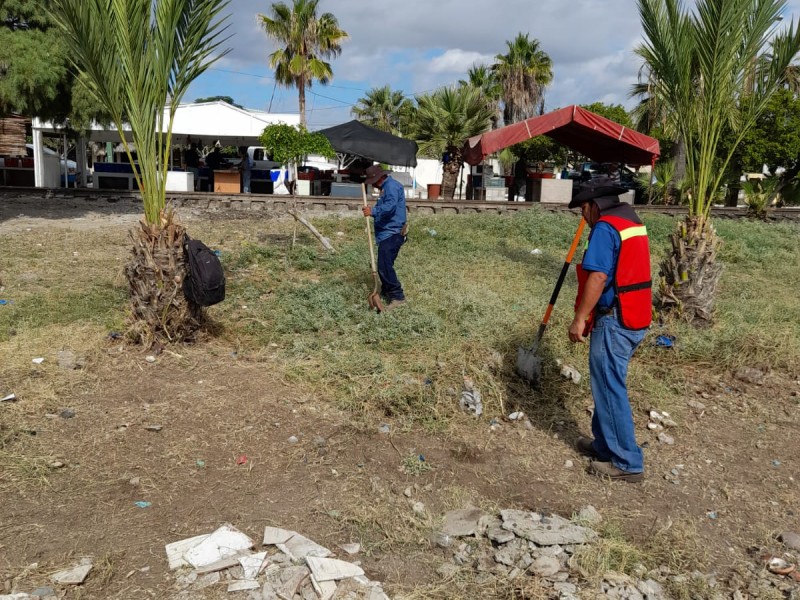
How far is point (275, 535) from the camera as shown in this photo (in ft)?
11.3

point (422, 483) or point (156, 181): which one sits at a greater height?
point (156, 181)

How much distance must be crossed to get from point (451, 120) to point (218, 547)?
17.8 meters

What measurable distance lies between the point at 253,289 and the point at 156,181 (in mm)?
2479

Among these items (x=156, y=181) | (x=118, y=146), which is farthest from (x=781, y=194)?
(x=118, y=146)

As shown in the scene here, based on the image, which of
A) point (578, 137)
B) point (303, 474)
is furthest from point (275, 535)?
point (578, 137)

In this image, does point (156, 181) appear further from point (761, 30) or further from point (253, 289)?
point (761, 30)

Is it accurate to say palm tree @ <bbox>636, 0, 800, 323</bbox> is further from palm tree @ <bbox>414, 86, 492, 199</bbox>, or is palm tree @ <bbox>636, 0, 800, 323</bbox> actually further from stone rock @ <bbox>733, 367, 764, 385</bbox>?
palm tree @ <bbox>414, 86, 492, 199</bbox>

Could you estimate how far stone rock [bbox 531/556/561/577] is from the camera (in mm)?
3234

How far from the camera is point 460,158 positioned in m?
20.6

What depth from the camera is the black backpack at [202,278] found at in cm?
582

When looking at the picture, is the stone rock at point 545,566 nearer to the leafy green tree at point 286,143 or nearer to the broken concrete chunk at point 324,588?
the broken concrete chunk at point 324,588

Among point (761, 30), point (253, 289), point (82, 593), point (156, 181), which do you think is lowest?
point (82, 593)

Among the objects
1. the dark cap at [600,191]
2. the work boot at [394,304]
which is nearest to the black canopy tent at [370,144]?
the work boot at [394,304]

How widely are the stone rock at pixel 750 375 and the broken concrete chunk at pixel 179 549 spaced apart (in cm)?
472
